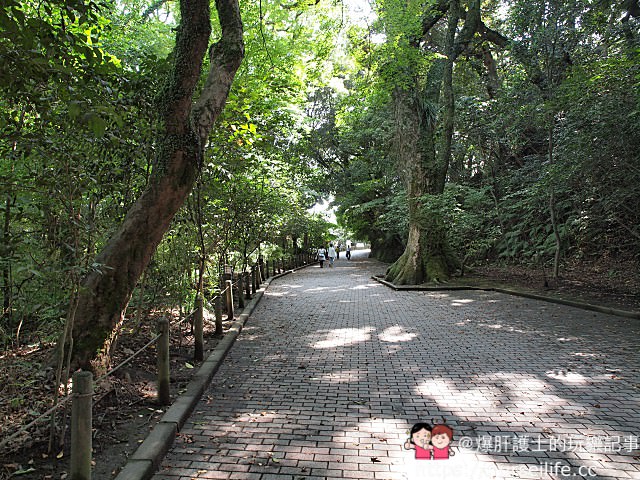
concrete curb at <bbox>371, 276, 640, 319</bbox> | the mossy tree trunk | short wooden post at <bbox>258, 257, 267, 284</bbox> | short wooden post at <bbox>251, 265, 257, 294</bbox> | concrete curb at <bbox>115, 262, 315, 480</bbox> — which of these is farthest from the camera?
A: short wooden post at <bbox>258, 257, 267, 284</bbox>

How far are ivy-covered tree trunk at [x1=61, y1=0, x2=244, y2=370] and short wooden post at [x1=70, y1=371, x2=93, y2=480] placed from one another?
1797 mm

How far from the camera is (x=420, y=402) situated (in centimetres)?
456

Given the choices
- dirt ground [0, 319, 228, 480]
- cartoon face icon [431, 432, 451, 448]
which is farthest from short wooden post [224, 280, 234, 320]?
cartoon face icon [431, 432, 451, 448]

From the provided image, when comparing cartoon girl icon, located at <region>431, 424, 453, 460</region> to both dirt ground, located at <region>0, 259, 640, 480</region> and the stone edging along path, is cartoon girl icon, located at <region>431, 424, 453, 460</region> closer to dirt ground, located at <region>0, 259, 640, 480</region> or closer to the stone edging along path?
the stone edging along path

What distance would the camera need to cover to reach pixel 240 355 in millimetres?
6676

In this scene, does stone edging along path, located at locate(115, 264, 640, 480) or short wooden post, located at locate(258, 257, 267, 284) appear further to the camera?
short wooden post, located at locate(258, 257, 267, 284)

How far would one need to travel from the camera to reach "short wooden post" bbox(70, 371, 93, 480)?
279 centimetres

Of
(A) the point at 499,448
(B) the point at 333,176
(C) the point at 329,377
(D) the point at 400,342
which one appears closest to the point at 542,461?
(A) the point at 499,448

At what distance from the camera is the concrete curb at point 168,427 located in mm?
3176

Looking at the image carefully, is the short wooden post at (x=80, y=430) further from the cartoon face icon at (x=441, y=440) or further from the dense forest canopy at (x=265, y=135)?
the cartoon face icon at (x=441, y=440)

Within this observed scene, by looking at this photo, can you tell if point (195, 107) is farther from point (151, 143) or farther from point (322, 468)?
point (322, 468)

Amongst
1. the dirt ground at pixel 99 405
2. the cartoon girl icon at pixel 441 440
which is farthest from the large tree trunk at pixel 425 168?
the cartoon girl icon at pixel 441 440

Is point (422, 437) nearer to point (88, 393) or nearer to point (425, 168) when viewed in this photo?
point (88, 393)

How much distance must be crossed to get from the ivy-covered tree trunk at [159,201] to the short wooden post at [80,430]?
5.90 feet
